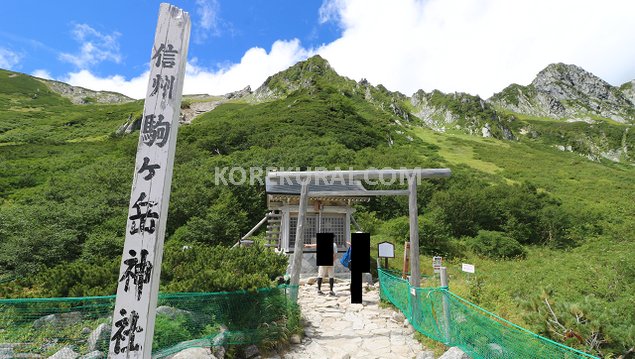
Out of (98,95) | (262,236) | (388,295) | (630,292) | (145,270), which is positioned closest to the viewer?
(145,270)

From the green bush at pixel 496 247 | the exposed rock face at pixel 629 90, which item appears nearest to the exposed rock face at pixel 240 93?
the green bush at pixel 496 247

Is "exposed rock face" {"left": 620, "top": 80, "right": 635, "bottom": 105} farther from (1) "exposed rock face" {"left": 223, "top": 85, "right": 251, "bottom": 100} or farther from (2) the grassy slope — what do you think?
(1) "exposed rock face" {"left": 223, "top": 85, "right": 251, "bottom": 100}

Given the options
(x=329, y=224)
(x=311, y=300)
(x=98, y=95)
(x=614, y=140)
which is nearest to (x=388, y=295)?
(x=311, y=300)

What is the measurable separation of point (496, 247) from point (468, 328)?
57.5 feet

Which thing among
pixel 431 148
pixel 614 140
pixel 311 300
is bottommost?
pixel 311 300

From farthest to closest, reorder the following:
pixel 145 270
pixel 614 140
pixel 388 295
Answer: pixel 614 140, pixel 388 295, pixel 145 270

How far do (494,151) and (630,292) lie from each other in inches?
1845

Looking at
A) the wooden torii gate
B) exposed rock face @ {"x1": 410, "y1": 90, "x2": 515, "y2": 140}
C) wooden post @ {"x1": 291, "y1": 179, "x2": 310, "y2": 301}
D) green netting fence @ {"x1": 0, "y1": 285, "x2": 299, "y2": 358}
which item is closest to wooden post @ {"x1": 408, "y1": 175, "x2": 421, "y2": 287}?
the wooden torii gate

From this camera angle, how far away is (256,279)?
6406 millimetres

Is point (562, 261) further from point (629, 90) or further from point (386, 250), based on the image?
point (629, 90)

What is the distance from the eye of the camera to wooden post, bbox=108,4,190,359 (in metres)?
3.29

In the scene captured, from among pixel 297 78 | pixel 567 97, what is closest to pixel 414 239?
pixel 297 78

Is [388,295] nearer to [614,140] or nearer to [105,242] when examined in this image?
[105,242]

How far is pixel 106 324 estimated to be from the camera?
510 cm
